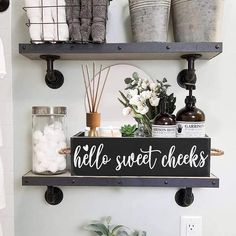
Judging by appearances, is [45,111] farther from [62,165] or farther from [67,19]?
[67,19]

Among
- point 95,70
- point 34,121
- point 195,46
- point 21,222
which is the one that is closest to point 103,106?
point 95,70

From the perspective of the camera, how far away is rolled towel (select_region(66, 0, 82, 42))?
1.00 meters

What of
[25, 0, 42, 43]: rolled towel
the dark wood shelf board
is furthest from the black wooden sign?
[25, 0, 42, 43]: rolled towel

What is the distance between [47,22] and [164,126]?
Result: 493 millimetres

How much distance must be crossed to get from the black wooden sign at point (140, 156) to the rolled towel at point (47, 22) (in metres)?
0.33

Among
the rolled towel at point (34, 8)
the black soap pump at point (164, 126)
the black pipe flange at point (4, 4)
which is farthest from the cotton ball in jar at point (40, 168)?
the black pipe flange at point (4, 4)

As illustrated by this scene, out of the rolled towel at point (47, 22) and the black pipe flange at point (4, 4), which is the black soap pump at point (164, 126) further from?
the black pipe flange at point (4, 4)

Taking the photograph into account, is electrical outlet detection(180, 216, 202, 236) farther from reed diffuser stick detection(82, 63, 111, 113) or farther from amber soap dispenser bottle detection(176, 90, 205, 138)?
reed diffuser stick detection(82, 63, 111, 113)

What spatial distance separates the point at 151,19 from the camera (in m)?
1.03

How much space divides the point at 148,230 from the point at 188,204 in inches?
7.2

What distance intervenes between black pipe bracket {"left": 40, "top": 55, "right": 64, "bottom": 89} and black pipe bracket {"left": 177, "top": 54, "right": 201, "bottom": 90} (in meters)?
0.45

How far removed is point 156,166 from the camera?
3.37 ft

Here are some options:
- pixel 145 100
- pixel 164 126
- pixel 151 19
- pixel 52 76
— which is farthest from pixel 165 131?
pixel 52 76

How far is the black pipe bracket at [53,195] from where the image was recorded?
3.96 feet
